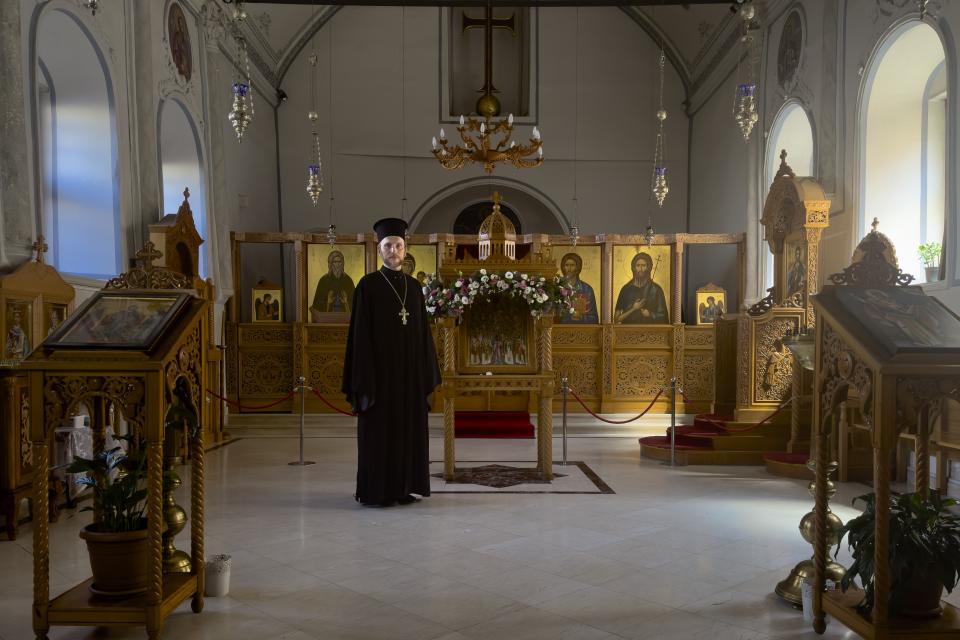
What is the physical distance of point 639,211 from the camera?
55.8 feet

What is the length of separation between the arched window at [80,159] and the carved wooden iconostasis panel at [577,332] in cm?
367

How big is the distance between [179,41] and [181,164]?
5.44 feet

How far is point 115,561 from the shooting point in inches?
139

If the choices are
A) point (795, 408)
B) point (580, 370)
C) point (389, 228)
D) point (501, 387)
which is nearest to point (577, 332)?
point (580, 370)

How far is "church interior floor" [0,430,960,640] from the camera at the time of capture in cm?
369

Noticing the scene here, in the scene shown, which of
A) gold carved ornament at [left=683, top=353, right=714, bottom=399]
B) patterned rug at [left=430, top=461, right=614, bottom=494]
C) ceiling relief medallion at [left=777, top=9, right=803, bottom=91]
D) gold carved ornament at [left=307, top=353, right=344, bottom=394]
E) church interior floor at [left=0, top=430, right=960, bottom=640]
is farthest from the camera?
gold carved ornament at [left=683, top=353, right=714, bottom=399]

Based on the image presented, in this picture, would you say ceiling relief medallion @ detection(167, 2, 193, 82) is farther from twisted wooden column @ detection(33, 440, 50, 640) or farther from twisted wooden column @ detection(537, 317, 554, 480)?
twisted wooden column @ detection(33, 440, 50, 640)

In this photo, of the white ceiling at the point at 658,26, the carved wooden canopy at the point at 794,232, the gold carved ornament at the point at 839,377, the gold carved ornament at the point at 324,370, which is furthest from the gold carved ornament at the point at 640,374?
the gold carved ornament at the point at 839,377

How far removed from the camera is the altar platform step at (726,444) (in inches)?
335

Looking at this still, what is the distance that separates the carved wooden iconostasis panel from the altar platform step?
10.1 feet

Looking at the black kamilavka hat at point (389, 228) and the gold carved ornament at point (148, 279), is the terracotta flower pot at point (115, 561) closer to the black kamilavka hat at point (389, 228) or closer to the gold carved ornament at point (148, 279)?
the gold carved ornament at point (148, 279)

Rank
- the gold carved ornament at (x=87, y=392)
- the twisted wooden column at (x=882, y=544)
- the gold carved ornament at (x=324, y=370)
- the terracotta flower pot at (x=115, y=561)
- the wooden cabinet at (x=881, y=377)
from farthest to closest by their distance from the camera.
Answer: the gold carved ornament at (x=324, y=370), the terracotta flower pot at (x=115, y=561), the gold carved ornament at (x=87, y=392), the twisted wooden column at (x=882, y=544), the wooden cabinet at (x=881, y=377)

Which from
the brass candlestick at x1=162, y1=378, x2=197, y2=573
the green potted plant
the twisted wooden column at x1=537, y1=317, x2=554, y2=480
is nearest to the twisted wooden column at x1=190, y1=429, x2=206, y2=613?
the brass candlestick at x1=162, y1=378, x2=197, y2=573

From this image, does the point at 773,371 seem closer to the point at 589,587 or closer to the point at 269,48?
the point at 589,587
